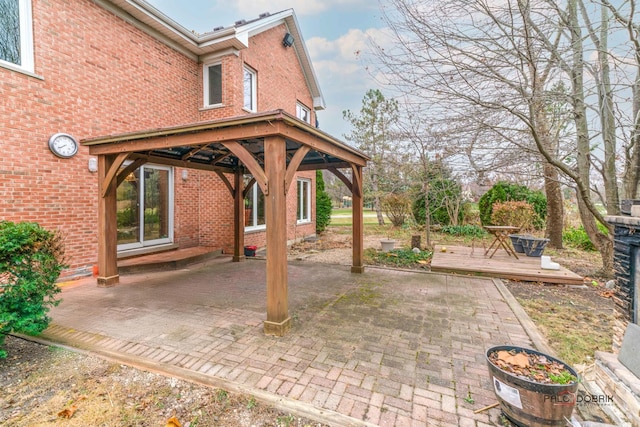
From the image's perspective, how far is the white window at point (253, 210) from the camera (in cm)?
931

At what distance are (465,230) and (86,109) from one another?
13.8 m

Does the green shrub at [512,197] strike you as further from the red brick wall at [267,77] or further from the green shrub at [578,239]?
the red brick wall at [267,77]

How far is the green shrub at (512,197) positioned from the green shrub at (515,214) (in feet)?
3.76

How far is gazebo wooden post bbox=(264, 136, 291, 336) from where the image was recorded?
3.58 metres

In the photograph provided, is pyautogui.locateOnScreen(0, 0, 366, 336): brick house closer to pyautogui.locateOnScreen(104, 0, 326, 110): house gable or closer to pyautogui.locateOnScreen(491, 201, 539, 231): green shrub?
pyautogui.locateOnScreen(104, 0, 326, 110): house gable

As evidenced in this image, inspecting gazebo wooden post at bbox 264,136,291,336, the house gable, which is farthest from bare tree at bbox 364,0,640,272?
the house gable

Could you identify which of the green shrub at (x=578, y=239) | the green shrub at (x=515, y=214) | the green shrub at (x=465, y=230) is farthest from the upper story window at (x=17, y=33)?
the green shrub at (x=578, y=239)

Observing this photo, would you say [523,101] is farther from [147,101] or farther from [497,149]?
[147,101]

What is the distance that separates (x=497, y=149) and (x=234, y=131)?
562cm

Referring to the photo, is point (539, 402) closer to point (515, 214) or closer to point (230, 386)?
point (230, 386)

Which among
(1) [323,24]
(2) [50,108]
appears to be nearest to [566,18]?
(1) [323,24]

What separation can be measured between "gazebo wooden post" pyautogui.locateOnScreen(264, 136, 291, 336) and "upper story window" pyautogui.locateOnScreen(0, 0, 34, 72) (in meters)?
5.00

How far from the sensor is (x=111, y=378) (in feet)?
8.97

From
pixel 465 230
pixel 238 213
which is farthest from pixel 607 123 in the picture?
pixel 465 230
